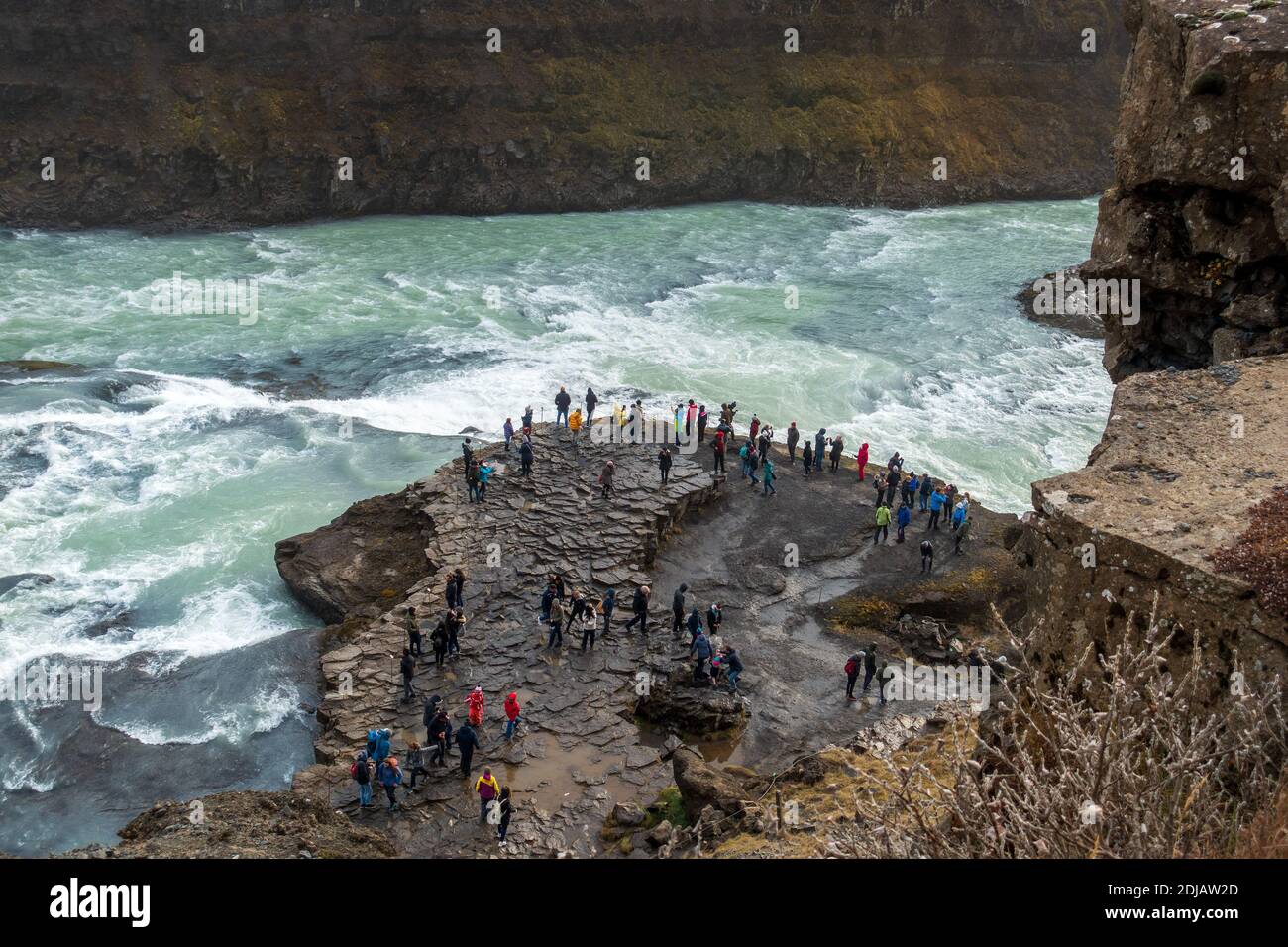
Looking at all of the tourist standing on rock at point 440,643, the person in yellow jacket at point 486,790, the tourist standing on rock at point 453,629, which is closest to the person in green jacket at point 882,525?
the tourist standing on rock at point 453,629

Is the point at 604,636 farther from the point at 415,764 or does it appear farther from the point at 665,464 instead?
the point at 665,464

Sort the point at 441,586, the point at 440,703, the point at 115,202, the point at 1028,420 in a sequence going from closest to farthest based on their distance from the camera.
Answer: the point at 440,703 < the point at 441,586 < the point at 1028,420 < the point at 115,202

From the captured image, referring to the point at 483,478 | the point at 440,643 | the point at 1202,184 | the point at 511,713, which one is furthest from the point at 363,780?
the point at 1202,184

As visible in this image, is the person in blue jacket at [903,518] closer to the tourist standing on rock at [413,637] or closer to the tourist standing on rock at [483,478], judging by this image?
the tourist standing on rock at [483,478]

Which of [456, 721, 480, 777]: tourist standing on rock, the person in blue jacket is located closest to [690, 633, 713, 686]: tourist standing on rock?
[456, 721, 480, 777]: tourist standing on rock

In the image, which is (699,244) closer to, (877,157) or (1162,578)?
(877,157)

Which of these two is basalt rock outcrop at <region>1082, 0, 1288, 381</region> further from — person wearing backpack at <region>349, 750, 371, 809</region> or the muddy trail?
person wearing backpack at <region>349, 750, 371, 809</region>

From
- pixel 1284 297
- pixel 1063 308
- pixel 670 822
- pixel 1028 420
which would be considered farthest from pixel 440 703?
pixel 1063 308
